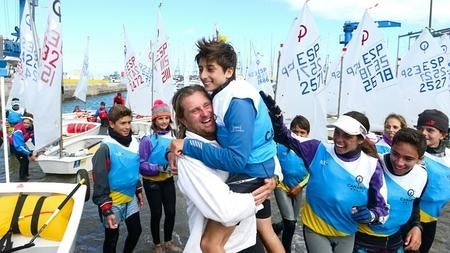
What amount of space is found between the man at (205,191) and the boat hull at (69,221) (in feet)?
4.53

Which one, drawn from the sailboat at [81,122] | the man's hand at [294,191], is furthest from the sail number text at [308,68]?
the sailboat at [81,122]

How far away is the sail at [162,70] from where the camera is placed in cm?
1277

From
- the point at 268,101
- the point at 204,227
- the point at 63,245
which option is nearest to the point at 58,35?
the point at 63,245

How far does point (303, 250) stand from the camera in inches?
188

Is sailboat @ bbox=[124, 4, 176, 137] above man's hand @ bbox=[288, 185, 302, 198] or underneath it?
above

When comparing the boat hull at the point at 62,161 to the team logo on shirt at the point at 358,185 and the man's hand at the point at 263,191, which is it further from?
the man's hand at the point at 263,191

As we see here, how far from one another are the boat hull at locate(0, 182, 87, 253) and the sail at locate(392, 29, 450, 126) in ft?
26.1

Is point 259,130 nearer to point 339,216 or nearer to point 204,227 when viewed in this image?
point 204,227

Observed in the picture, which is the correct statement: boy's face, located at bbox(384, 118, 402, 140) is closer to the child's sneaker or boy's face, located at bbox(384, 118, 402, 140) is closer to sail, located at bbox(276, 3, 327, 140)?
the child's sneaker

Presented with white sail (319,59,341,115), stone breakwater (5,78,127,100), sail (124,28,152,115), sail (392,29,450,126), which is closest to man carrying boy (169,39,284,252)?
sail (392,29,450,126)

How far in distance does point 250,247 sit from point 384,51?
696 cm

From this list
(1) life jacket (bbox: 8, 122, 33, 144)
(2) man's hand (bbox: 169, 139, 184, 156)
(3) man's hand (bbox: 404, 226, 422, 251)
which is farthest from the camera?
(1) life jacket (bbox: 8, 122, 33, 144)

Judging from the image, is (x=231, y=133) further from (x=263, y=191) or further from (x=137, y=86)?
(x=137, y=86)

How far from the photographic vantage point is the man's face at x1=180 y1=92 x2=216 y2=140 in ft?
6.11
